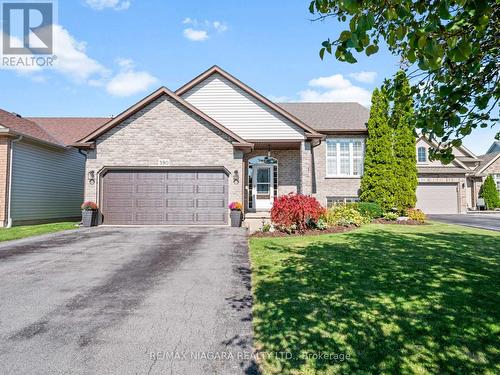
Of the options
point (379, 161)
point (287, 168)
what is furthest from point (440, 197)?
point (287, 168)

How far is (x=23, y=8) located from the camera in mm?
12945

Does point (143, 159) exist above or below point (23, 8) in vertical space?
below

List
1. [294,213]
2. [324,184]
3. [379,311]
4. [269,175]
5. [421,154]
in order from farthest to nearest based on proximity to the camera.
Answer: [421,154], [324,184], [269,175], [294,213], [379,311]

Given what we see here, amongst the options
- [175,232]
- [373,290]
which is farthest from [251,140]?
[373,290]

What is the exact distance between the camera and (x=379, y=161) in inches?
675

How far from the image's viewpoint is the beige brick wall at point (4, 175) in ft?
47.0

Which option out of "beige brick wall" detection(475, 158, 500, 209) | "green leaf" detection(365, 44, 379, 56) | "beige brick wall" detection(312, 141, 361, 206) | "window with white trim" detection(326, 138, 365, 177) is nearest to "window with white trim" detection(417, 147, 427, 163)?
"window with white trim" detection(326, 138, 365, 177)

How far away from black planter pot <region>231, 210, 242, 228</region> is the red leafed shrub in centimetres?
257

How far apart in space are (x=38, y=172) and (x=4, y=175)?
7.01 feet

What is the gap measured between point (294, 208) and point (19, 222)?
13818 mm

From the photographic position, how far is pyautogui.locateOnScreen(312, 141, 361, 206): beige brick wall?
1864 cm

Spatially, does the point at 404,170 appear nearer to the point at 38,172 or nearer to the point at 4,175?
the point at 38,172

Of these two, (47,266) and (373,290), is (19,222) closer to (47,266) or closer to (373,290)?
(47,266)

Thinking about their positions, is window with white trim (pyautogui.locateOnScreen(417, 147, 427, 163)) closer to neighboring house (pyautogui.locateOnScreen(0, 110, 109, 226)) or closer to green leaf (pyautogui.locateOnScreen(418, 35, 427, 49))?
neighboring house (pyautogui.locateOnScreen(0, 110, 109, 226))
